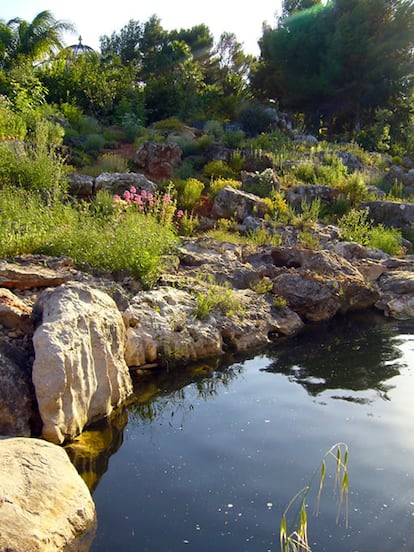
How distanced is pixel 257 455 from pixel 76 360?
4.91 feet

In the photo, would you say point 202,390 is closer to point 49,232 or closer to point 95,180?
point 49,232

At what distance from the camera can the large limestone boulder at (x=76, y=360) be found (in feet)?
12.6

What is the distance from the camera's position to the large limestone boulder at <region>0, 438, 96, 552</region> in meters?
2.64

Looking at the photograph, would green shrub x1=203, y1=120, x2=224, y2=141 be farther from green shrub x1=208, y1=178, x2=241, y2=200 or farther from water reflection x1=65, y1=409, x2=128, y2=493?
water reflection x1=65, y1=409, x2=128, y2=493

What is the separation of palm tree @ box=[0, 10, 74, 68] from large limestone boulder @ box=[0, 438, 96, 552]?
2020 centimetres

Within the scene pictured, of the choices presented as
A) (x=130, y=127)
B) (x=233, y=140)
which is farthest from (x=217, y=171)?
(x=130, y=127)

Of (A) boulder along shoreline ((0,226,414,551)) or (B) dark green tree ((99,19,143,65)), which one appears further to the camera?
(B) dark green tree ((99,19,143,65))

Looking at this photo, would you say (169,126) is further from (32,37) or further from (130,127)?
(32,37)

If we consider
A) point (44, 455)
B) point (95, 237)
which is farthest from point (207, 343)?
point (44, 455)

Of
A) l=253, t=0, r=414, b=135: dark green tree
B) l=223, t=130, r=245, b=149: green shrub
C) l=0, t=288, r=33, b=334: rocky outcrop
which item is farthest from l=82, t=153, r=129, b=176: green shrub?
l=253, t=0, r=414, b=135: dark green tree

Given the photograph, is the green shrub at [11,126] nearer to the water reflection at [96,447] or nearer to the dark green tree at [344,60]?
the water reflection at [96,447]

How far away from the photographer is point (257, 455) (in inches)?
150

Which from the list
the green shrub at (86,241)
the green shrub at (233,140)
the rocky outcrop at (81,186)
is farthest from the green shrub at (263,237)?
the green shrub at (233,140)

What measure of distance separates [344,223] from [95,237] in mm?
6097
